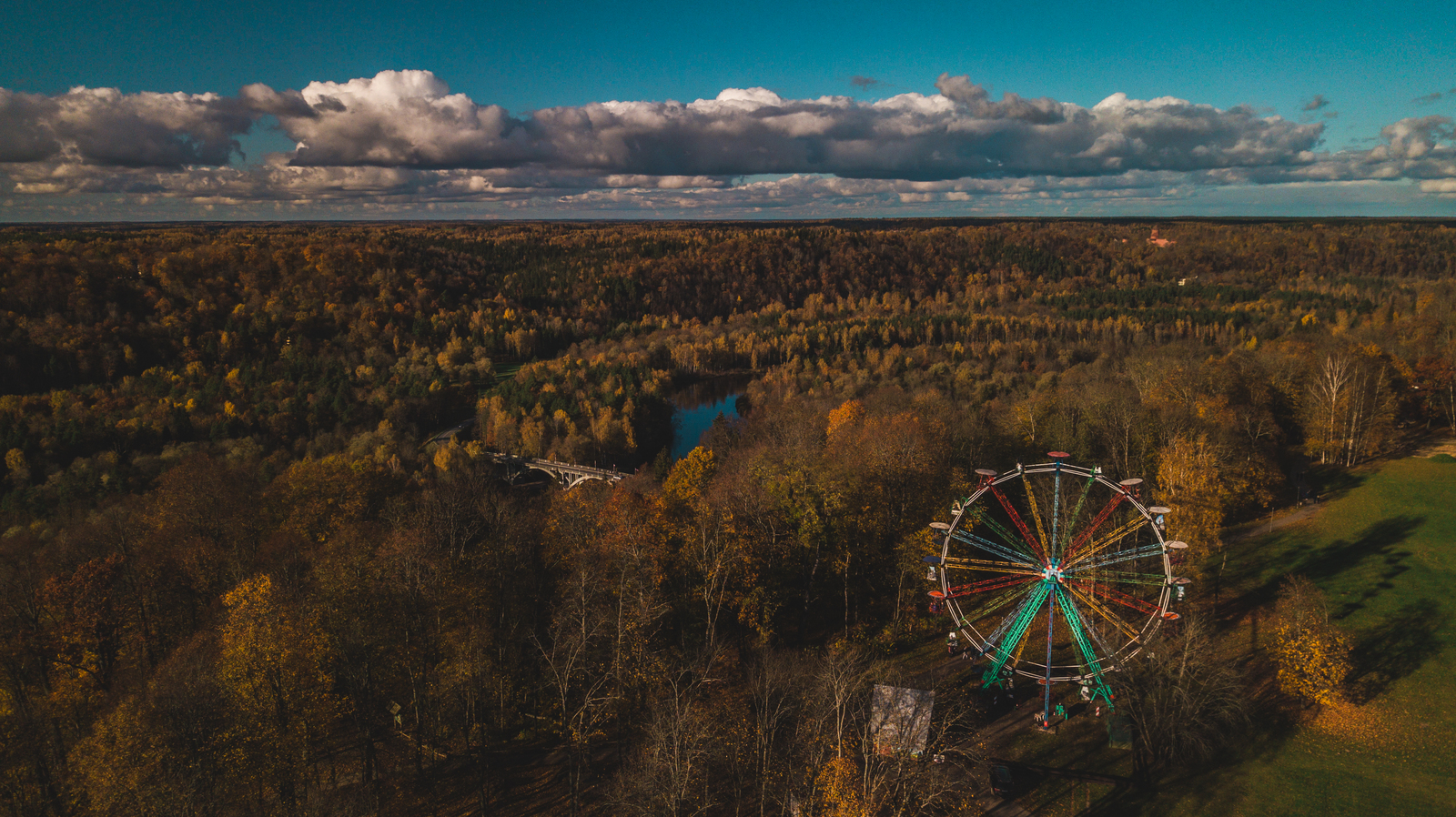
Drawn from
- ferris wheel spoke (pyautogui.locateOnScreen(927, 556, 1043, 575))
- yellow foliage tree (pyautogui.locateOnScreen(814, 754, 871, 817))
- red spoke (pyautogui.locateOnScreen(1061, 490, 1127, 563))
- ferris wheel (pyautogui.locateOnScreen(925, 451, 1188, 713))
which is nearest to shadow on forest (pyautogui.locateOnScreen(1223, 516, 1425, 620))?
ferris wheel (pyautogui.locateOnScreen(925, 451, 1188, 713))

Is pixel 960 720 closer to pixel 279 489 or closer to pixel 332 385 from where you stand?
pixel 279 489

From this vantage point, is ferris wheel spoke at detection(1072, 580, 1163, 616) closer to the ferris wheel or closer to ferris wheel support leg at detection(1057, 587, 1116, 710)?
the ferris wheel

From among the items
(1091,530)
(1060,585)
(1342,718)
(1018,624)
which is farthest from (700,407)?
(1342,718)

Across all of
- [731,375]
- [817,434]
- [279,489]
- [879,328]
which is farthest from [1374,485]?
[731,375]

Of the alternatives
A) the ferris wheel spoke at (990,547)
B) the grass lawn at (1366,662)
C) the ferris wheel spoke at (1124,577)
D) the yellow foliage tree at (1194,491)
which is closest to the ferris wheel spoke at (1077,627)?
the ferris wheel spoke at (990,547)

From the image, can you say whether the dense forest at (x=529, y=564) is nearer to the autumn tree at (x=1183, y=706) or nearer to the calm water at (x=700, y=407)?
the calm water at (x=700, y=407)

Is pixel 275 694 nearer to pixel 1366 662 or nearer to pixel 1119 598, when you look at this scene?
pixel 1119 598
